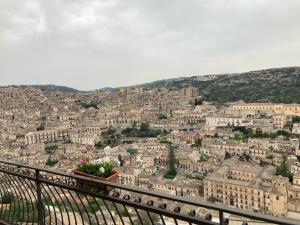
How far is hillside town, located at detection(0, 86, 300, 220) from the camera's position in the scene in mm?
33406

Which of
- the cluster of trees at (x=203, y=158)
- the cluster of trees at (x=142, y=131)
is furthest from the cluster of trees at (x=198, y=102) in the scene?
the cluster of trees at (x=203, y=158)

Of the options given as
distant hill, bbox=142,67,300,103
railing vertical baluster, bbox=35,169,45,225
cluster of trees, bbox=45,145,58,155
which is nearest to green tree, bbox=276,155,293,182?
cluster of trees, bbox=45,145,58,155

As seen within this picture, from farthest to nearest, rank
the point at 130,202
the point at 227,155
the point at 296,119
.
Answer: the point at 296,119, the point at 227,155, the point at 130,202

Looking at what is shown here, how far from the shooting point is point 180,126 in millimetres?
73688

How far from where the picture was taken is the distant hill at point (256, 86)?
97.7 m

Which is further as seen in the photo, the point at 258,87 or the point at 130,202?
the point at 258,87

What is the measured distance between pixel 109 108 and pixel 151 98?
1948cm

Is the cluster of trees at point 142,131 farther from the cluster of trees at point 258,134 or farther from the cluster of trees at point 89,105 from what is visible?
the cluster of trees at point 89,105

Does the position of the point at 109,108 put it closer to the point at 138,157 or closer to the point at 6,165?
the point at 138,157

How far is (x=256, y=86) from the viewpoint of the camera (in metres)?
114

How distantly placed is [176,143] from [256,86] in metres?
64.6

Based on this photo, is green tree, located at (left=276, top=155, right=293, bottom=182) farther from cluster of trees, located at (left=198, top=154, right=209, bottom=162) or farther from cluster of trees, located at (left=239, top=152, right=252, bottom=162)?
cluster of trees, located at (left=198, top=154, right=209, bottom=162)

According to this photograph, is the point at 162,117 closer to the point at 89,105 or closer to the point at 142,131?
the point at 142,131

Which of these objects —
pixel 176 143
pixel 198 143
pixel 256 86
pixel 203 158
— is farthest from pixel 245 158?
pixel 256 86
